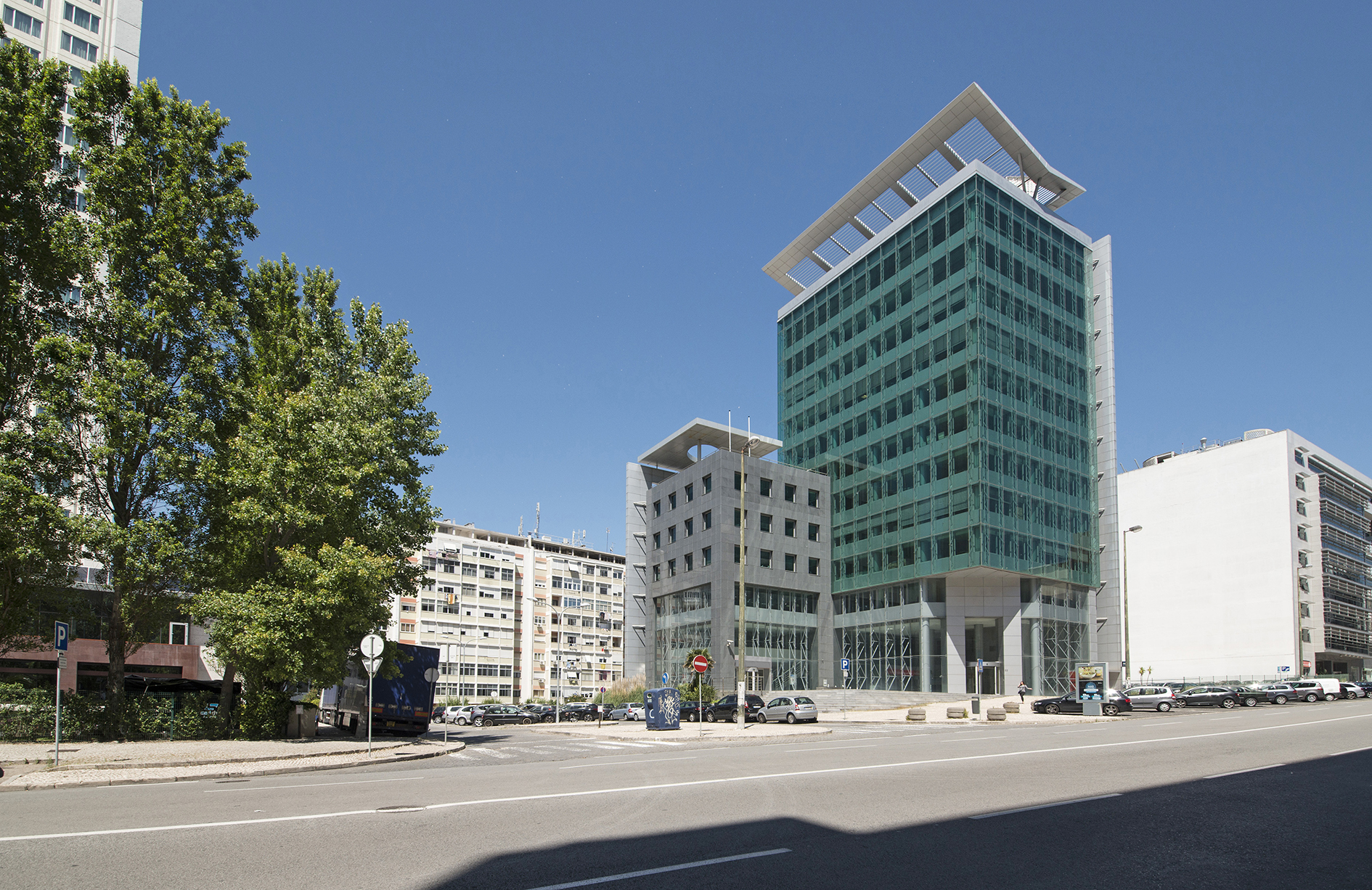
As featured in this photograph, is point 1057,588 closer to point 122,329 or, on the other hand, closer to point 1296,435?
point 1296,435

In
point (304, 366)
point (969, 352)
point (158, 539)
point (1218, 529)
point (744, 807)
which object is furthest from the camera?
point (1218, 529)

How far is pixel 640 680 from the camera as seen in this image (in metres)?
83.3

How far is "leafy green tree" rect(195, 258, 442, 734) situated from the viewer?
24078 millimetres

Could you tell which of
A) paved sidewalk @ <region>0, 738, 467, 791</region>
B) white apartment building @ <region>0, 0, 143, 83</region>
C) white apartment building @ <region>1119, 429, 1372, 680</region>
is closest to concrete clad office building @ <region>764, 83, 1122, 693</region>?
white apartment building @ <region>1119, 429, 1372, 680</region>

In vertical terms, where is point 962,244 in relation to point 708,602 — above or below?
above

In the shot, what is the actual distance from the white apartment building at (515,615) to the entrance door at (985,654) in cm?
4709

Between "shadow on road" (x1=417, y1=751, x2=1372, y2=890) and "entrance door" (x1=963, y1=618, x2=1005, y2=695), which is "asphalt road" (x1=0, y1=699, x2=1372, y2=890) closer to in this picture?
"shadow on road" (x1=417, y1=751, x2=1372, y2=890)

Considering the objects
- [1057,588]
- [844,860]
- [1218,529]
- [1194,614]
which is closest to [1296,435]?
[1218,529]

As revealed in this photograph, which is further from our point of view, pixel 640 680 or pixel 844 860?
pixel 640 680

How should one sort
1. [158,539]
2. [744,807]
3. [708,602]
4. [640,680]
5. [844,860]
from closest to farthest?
[844,860]
[744,807]
[158,539]
[708,602]
[640,680]

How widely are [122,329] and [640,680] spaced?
213 ft

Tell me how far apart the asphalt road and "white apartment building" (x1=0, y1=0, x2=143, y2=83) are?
75.5 meters

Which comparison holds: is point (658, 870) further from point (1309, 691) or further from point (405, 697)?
point (1309, 691)

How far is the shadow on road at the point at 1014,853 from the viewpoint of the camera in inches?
282
